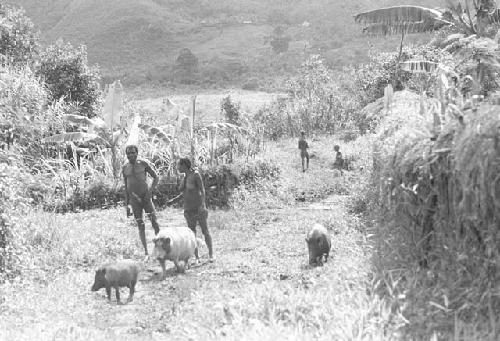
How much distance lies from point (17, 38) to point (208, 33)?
164 ft

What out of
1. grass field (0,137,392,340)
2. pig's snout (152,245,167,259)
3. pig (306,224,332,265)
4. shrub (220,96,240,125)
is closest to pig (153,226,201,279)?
pig's snout (152,245,167,259)

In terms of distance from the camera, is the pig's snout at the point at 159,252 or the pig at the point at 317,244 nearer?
the pig's snout at the point at 159,252

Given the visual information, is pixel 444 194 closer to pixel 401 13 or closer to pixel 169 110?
pixel 169 110

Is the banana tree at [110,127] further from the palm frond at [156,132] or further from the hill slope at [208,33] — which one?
the hill slope at [208,33]

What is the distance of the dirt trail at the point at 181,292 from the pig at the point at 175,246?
0.59 ft

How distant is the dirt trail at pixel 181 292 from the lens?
5398 mm

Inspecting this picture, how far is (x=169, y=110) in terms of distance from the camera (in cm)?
1755

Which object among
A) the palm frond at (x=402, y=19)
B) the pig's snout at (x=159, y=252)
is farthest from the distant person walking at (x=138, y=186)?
the palm frond at (x=402, y=19)

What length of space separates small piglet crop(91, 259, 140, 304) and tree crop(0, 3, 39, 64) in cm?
1738

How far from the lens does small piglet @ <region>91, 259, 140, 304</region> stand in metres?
6.40

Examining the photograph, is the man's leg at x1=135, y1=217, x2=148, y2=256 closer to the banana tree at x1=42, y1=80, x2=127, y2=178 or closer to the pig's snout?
the pig's snout

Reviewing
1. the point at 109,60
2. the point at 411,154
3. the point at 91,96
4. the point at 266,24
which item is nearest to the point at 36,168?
the point at 91,96

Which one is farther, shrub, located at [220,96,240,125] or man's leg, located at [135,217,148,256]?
shrub, located at [220,96,240,125]

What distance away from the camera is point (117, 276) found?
21.0 feet
